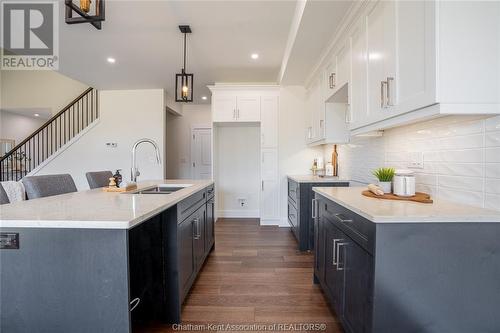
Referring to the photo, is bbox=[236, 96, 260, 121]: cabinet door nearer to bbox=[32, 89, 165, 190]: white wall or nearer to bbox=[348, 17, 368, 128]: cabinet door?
bbox=[32, 89, 165, 190]: white wall

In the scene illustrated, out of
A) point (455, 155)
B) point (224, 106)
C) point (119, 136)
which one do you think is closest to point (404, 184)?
point (455, 155)

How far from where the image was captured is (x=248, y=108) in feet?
14.9

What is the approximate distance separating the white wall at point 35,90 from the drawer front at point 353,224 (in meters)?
8.05

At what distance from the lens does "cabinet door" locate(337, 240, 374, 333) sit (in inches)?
47.9

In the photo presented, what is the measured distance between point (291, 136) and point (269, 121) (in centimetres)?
49

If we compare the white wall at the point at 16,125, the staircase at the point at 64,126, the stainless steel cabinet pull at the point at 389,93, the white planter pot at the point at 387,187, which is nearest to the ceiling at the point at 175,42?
the staircase at the point at 64,126

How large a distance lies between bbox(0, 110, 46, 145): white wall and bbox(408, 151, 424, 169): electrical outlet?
9994 millimetres

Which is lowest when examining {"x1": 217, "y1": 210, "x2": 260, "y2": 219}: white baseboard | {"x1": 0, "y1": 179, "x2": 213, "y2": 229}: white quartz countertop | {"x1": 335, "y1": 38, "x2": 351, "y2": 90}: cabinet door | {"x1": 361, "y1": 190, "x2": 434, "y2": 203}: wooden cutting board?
{"x1": 217, "y1": 210, "x2": 260, "y2": 219}: white baseboard

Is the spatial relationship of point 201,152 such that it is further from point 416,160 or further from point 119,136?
point 416,160

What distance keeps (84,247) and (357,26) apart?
2.44 m

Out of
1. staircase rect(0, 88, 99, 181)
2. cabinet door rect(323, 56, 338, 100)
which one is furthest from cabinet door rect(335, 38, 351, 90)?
staircase rect(0, 88, 99, 181)

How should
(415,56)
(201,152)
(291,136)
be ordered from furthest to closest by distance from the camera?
(201,152), (291,136), (415,56)

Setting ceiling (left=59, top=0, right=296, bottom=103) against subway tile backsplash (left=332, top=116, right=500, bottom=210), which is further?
Answer: ceiling (left=59, top=0, right=296, bottom=103)

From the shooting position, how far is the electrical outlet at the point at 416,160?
178cm
